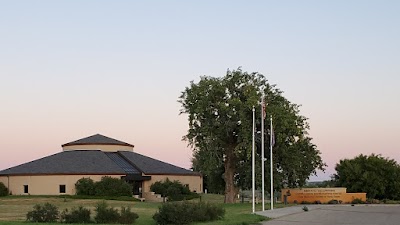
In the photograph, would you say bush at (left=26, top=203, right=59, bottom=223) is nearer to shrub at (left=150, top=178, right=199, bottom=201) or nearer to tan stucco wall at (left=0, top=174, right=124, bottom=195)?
shrub at (left=150, top=178, right=199, bottom=201)

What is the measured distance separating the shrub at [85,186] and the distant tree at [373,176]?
27861 mm

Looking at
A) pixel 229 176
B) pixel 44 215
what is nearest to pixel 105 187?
pixel 229 176

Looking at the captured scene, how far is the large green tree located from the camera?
181ft

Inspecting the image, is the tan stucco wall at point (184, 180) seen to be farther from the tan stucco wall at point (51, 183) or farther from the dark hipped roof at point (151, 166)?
the tan stucco wall at point (51, 183)

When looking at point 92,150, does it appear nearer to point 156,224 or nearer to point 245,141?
point 245,141

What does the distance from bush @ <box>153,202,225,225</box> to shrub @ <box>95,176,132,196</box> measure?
4008 cm

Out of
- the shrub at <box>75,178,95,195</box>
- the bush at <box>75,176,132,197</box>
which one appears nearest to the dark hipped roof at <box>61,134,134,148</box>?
the shrub at <box>75,178,95,195</box>

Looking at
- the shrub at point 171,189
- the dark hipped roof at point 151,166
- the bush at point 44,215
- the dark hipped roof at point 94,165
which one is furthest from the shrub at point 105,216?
the dark hipped roof at point 151,166

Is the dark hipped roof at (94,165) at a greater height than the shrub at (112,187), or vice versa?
the dark hipped roof at (94,165)

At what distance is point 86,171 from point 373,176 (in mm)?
32691

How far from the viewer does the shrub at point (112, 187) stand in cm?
7112

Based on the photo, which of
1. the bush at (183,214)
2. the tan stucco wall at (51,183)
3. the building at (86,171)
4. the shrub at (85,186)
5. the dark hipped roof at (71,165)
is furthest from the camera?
the dark hipped roof at (71,165)

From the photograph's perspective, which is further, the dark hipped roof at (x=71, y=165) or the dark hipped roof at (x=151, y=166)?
the dark hipped roof at (x=151, y=166)

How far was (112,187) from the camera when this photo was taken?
235 feet
